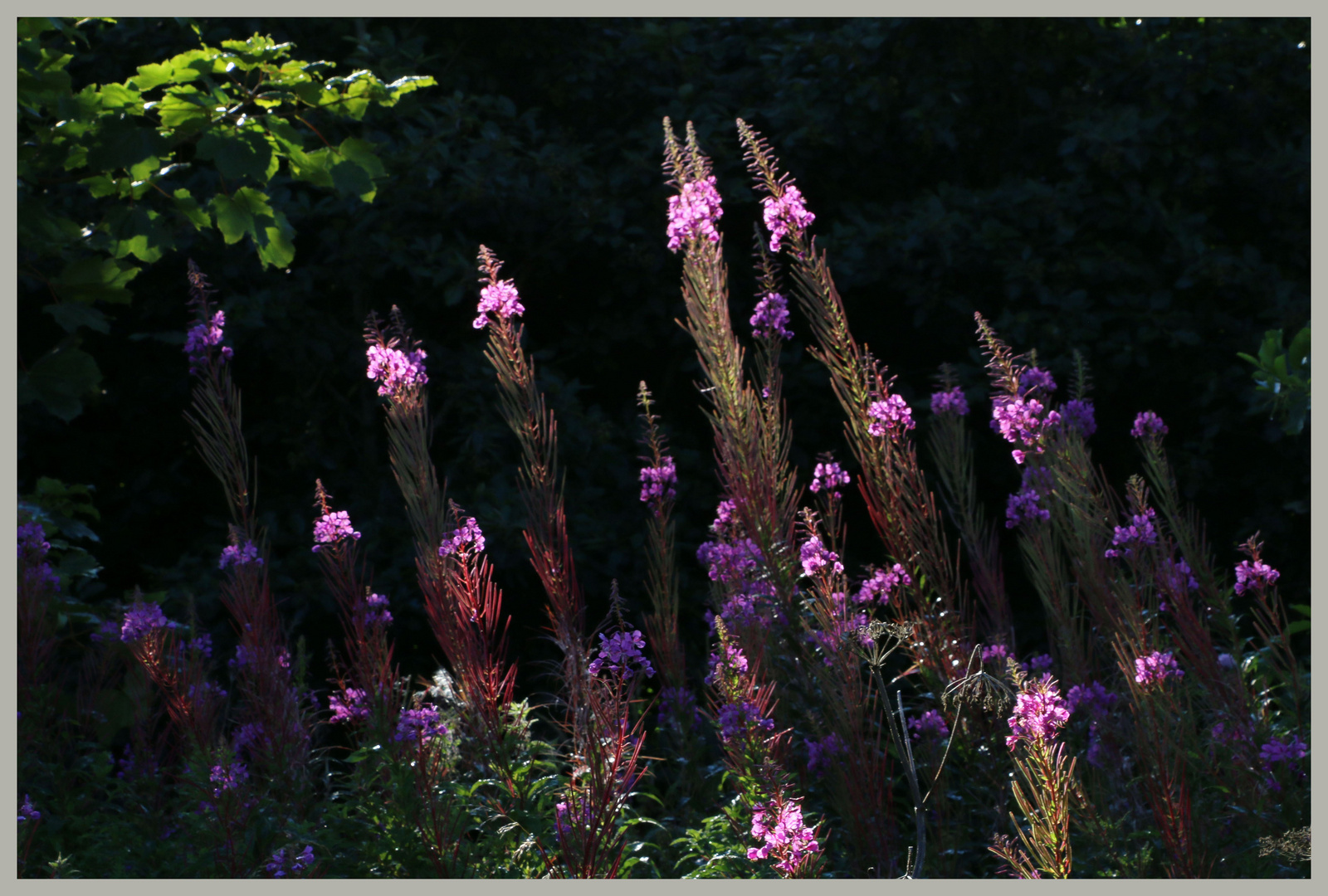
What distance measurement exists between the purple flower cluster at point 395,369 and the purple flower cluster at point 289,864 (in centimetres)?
128

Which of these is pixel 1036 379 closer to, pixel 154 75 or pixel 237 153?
pixel 237 153

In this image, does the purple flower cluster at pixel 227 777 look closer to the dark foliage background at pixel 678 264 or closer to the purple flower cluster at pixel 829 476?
the purple flower cluster at pixel 829 476

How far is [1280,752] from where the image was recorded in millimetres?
3035

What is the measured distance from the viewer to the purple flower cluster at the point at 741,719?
110 inches

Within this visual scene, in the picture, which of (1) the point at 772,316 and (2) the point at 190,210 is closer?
(1) the point at 772,316

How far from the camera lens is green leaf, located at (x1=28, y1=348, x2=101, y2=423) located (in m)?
4.39

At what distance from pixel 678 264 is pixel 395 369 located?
151 inches

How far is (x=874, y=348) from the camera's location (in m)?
6.87

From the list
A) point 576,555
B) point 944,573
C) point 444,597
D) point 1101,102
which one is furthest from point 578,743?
point 1101,102

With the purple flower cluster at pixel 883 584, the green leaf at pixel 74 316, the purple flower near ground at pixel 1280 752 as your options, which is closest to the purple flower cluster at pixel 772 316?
the purple flower cluster at pixel 883 584

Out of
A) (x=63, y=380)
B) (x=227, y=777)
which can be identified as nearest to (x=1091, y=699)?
(x=227, y=777)

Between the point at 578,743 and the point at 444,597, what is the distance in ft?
1.64

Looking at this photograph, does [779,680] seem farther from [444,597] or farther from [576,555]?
[576,555]

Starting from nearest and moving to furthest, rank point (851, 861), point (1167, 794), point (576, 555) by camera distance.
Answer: point (1167, 794) < point (851, 861) < point (576, 555)
